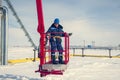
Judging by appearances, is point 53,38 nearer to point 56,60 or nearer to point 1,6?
point 56,60

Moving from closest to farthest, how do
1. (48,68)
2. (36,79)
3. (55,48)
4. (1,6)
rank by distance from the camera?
1. (48,68)
2. (55,48)
3. (36,79)
4. (1,6)

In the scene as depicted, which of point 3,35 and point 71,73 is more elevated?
point 3,35

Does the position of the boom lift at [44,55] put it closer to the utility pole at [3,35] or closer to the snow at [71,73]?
the snow at [71,73]

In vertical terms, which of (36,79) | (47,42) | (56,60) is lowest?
(36,79)

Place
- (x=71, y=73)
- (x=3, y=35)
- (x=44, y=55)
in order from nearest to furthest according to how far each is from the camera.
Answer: (x=44, y=55) < (x=71, y=73) < (x=3, y=35)

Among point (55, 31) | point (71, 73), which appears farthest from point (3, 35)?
point (55, 31)

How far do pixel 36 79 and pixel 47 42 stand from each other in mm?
1889

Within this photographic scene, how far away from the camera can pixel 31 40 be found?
2119 cm

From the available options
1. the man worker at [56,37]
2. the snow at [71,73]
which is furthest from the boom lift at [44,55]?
the snow at [71,73]

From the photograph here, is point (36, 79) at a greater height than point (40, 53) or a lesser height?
lesser

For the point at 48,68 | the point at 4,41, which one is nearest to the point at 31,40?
the point at 4,41

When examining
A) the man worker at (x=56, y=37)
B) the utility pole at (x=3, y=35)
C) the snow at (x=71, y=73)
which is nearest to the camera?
the man worker at (x=56, y=37)

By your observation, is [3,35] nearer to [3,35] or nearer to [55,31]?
[3,35]

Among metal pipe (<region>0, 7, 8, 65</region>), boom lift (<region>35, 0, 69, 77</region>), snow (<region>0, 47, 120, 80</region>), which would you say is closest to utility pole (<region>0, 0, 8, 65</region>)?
metal pipe (<region>0, 7, 8, 65</region>)
